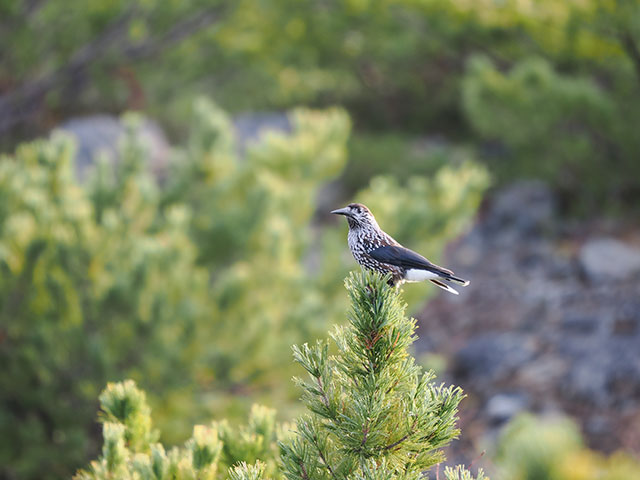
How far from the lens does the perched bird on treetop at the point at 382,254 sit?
205 cm

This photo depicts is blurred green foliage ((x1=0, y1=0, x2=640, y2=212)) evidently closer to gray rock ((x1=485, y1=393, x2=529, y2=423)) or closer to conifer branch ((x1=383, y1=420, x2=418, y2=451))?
gray rock ((x1=485, y1=393, x2=529, y2=423))

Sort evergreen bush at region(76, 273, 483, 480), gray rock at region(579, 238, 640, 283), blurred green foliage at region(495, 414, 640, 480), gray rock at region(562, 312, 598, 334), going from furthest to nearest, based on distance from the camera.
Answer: gray rock at region(579, 238, 640, 283), gray rock at region(562, 312, 598, 334), evergreen bush at region(76, 273, 483, 480), blurred green foliage at region(495, 414, 640, 480)

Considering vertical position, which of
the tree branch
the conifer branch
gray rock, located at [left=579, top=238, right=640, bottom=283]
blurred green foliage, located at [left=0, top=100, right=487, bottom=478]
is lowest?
the conifer branch

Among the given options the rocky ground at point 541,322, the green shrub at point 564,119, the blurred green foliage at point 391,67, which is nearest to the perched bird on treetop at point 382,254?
the rocky ground at point 541,322

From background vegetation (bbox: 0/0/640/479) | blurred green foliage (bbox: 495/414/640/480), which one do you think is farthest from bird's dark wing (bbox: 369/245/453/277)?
background vegetation (bbox: 0/0/640/479)

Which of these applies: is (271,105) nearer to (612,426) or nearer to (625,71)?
(625,71)

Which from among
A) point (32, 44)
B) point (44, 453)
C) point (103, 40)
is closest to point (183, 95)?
point (103, 40)

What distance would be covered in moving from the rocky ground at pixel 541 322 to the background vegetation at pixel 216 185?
0.76m

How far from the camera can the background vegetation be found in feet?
14.7

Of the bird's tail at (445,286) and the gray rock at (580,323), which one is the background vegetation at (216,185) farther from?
the bird's tail at (445,286)

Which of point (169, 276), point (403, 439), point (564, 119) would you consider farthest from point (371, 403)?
point (564, 119)

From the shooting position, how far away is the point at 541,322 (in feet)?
23.5

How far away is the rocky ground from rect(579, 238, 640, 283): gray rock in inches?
0.5

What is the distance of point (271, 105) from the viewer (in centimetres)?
1212
